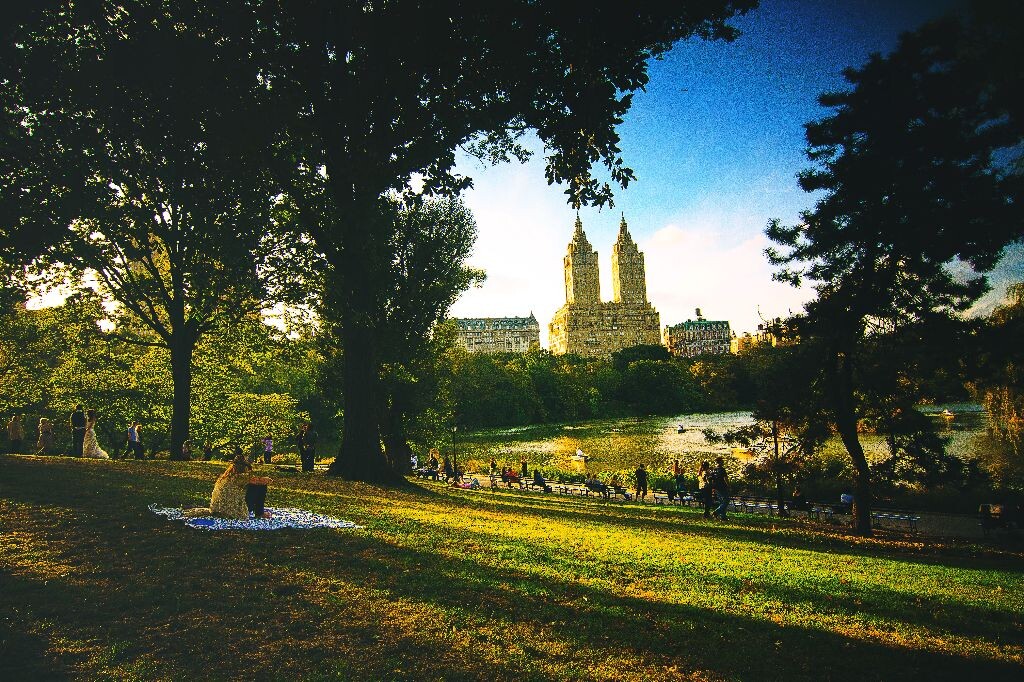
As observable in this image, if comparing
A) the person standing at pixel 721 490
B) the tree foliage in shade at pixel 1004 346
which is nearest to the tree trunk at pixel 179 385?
the person standing at pixel 721 490

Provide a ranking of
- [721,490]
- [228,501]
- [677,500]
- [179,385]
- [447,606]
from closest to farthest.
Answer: [447,606], [228,501], [721,490], [179,385], [677,500]

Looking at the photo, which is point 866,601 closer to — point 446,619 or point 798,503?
point 446,619

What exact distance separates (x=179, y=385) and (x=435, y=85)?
57.6 ft

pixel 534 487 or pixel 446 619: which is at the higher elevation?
pixel 446 619

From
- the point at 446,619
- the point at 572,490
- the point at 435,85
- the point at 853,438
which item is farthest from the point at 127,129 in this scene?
the point at 572,490

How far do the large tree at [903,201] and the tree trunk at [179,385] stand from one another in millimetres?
22338

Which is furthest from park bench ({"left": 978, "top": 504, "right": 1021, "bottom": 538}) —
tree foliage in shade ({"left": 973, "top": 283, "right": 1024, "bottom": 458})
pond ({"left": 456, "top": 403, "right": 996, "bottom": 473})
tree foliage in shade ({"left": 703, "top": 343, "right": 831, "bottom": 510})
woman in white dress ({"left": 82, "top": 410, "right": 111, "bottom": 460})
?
woman in white dress ({"left": 82, "top": 410, "right": 111, "bottom": 460})

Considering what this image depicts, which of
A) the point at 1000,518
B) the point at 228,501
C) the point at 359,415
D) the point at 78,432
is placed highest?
the point at 359,415

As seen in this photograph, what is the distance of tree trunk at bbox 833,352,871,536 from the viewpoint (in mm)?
16062

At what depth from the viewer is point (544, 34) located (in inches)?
425

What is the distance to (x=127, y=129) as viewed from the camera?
12.6m

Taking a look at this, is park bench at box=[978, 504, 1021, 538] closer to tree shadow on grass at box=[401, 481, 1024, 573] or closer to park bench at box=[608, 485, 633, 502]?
tree shadow on grass at box=[401, 481, 1024, 573]

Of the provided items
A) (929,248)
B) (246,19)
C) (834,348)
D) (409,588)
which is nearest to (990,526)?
(834,348)

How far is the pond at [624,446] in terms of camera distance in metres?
42.2
